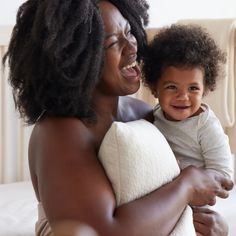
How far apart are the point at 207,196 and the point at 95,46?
32 centimetres

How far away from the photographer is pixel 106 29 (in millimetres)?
833

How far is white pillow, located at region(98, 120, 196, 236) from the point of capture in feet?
2.54

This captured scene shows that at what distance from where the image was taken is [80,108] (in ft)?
2.72

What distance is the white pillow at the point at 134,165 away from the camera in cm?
78

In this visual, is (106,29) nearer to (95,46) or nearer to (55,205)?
(95,46)

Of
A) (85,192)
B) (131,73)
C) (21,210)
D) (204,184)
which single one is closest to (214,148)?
(204,184)

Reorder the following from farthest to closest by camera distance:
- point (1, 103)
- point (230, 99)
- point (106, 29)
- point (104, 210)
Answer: point (1, 103) < point (230, 99) < point (106, 29) < point (104, 210)

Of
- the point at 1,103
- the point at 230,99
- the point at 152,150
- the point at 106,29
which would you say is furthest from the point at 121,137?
the point at 1,103

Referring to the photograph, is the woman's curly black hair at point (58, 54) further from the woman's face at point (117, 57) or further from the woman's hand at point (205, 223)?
the woman's hand at point (205, 223)

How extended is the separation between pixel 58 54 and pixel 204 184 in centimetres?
34

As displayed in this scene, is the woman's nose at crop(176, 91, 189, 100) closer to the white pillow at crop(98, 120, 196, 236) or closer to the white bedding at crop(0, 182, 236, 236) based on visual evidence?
the white pillow at crop(98, 120, 196, 236)

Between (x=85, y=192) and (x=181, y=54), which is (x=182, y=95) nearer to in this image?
(x=181, y=54)

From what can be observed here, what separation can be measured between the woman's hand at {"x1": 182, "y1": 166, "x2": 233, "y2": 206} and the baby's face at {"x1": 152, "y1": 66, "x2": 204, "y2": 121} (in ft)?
0.42

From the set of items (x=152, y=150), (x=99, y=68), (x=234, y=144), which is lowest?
(x=234, y=144)
